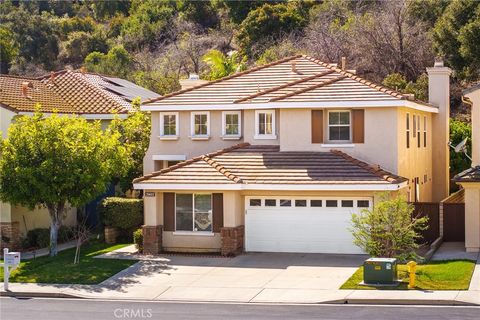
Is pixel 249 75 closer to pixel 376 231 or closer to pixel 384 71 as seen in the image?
pixel 376 231

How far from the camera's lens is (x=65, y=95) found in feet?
140

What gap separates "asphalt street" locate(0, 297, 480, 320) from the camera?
2130 centimetres

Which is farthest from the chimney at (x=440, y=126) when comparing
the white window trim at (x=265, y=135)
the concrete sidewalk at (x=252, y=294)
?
the concrete sidewalk at (x=252, y=294)

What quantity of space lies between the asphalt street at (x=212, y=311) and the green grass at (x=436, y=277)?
209cm

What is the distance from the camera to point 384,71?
53.8 m

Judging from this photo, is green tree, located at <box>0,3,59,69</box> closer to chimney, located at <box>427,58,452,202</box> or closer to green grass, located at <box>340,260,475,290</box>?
chimney, located at <box>427,58,452,202</box>

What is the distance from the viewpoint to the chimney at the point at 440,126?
39.9 meters

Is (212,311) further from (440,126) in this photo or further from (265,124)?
(440,126)

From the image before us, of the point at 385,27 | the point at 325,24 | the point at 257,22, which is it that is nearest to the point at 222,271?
the point at 385,27

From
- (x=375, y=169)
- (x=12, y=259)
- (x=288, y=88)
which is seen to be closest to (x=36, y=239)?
(x=12, y=259)

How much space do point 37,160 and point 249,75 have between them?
36.5 feet

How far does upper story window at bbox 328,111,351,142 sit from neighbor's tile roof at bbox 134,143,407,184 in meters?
0.79

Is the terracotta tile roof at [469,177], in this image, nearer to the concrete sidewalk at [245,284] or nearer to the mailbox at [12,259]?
the concrete sidewalk at [245,284]

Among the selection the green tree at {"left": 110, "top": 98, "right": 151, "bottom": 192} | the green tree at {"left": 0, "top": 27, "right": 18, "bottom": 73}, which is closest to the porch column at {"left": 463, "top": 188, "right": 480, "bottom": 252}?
the green tree at {"left": 110, "top": 98, "right": 151, "bottom": 192}
